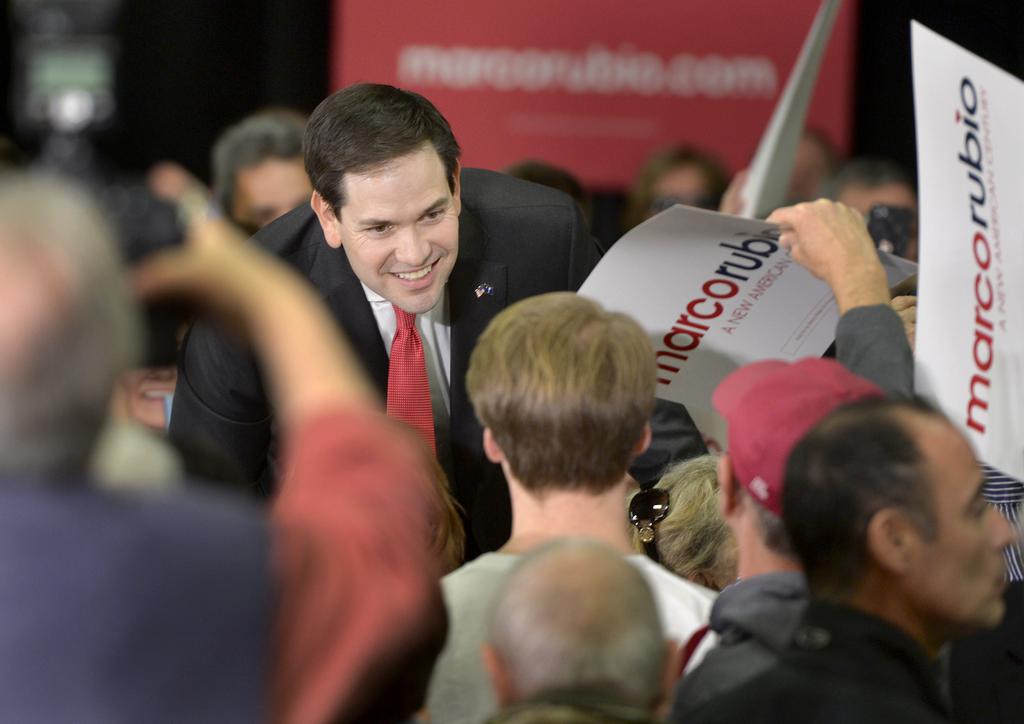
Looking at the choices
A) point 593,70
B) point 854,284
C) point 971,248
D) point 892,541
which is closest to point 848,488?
point 892,541

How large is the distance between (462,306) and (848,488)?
152 cm

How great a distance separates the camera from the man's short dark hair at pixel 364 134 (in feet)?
9.48

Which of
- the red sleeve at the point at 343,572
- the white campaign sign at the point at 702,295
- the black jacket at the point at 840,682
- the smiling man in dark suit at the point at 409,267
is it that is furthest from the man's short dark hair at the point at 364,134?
the red sleeve at the point at 343,572

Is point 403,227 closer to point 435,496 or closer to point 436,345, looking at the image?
point 436,345

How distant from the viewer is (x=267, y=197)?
4430mm

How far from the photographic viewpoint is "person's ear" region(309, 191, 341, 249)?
2994mm

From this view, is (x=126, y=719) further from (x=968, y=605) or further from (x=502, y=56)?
(x=502, y=56)

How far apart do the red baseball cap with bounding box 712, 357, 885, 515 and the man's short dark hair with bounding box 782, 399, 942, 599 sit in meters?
0.12

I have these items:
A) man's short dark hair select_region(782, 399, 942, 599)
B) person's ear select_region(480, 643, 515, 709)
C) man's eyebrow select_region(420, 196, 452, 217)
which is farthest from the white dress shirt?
person's ear select_region(480, 643, 515, 709)

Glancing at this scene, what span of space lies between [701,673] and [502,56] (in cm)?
482

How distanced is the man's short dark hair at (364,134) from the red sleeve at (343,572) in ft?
5.42

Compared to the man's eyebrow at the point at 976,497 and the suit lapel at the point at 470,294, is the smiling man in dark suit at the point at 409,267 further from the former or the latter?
the man's eyebrow at the point at 976,497

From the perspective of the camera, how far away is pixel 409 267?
2926 mm

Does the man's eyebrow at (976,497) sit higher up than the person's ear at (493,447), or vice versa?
the man's eyebrow at (976,497)
